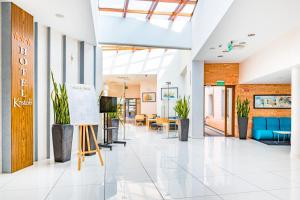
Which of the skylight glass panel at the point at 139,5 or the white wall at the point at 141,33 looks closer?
the skylight glass panel at the point at 139,5

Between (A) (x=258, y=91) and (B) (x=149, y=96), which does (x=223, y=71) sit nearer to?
(A) (x=258, y=91)

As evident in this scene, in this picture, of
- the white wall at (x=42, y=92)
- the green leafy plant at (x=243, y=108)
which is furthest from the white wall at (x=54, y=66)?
the green leafy plant at (x=243, y=108)

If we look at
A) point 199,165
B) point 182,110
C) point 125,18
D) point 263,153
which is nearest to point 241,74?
point 182,110

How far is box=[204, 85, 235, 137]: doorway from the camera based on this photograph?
9.95 metres

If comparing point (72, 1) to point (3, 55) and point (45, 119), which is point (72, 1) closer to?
point (3, 55)

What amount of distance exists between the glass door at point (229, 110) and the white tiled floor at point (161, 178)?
3830mm

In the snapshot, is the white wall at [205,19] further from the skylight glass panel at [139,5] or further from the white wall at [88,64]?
the white wall at [88,64]

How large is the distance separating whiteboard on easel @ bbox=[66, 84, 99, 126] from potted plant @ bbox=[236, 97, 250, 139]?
6281 mm

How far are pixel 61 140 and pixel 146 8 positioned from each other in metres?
5.59

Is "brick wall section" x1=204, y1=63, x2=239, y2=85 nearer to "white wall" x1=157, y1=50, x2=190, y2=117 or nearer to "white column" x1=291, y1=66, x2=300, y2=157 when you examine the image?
"white wall" x1=157, y1=50, x2=190, y2=117

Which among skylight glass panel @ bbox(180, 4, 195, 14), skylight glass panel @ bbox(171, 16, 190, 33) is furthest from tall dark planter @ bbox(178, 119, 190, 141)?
skylight glass panel @ bbox(180, 4, 195, 14)

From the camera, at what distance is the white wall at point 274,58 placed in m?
5.67

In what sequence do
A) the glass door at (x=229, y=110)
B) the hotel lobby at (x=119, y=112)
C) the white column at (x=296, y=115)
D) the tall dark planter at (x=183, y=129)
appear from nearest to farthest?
the hotel lobby at (x=119, y=112)
the white column at (x=296, y=115)
the tall dark planter at (x=183, y=129)
the glass door at (x=229, y=110)

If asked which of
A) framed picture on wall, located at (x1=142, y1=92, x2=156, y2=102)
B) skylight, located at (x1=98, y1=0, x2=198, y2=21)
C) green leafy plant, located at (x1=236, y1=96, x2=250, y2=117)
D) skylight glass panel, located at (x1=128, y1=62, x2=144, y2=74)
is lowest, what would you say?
green leafy plant, located at (x1=236, y1=96, x2=250, y2=117)
